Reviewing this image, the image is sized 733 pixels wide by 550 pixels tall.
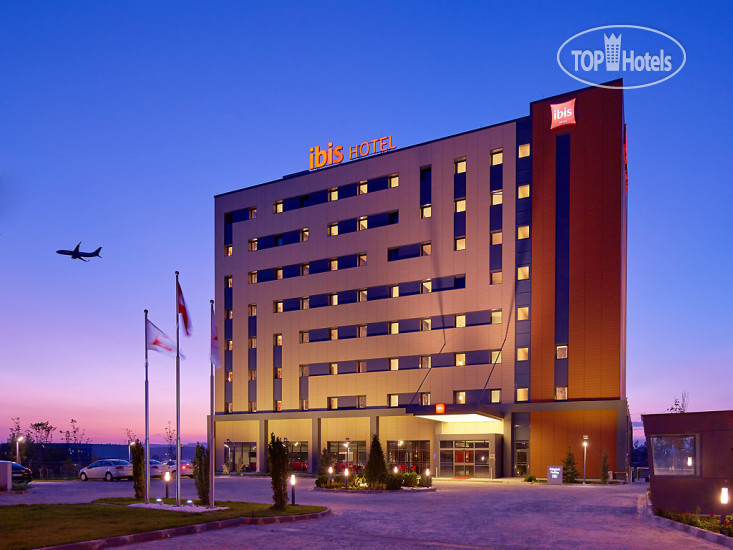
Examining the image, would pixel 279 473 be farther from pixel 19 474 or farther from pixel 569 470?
pixel 569 470

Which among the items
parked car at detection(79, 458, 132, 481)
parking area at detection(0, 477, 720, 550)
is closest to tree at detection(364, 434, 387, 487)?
parking area at detection(0, 477, 720, 550)

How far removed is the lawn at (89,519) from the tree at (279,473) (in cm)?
42

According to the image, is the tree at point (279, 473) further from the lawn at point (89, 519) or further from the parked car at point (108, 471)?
the parked car at point (108, 471)

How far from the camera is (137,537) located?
18.5 meters

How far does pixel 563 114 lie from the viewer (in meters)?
61.2

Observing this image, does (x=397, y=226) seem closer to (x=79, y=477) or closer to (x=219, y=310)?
(x=219, y=310)

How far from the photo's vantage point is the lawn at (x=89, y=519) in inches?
707

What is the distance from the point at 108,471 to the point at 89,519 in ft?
99.9

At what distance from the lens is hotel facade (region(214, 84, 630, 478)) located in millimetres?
58562

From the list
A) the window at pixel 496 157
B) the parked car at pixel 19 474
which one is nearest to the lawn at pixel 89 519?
the parked car at pixel 19 474

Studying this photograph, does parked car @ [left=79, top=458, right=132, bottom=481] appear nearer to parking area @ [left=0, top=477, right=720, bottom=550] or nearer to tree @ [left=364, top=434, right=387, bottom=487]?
parking area @ [left=0, top=477, right=720, bottom=550]

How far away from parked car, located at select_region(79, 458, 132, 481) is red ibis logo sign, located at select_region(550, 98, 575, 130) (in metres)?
43.2

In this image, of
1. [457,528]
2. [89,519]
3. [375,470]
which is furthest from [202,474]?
[375,470]

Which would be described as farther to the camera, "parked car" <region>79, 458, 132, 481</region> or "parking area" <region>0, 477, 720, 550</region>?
"parked car" <region>79, 458, 132, 481</region>
